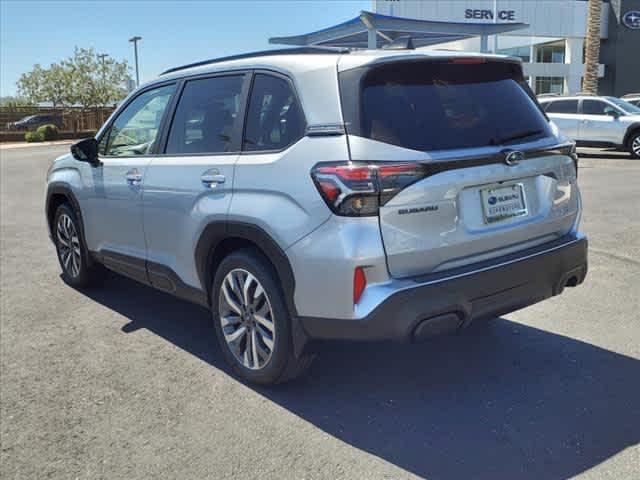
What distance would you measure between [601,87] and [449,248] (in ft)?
163

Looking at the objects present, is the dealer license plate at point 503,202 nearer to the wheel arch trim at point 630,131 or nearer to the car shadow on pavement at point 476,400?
the car shadow on pavement at point 476,400

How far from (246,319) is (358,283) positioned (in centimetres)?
97

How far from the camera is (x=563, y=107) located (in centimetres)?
1789

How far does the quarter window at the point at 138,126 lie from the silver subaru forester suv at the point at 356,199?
0.89 ft

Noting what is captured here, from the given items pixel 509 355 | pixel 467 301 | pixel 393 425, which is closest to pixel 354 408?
pixel 393 425

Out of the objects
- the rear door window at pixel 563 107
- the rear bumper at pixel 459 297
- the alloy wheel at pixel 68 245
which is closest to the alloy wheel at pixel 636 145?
the rear door window at pixel 563 107

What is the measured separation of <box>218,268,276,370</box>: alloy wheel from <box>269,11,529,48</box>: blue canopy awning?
19.2 m

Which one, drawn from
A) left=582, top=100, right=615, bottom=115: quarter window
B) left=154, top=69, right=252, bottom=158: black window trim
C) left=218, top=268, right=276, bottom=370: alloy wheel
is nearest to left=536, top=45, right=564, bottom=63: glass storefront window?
left=582, top=100, right=615, bottom=115: quarter window

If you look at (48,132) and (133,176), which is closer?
(133,176)

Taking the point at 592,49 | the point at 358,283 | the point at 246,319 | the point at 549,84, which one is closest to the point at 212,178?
the point at 246,319

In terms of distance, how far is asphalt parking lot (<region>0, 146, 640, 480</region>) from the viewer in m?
3.09

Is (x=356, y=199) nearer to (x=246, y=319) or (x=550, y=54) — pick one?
(x=246, y=319)

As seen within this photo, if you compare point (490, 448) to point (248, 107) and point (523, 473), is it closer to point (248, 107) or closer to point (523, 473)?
→ point (523, 473)

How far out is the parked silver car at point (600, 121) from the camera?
1681 centimetres
